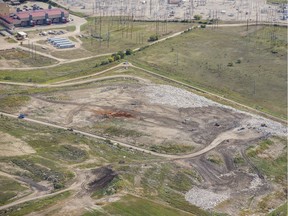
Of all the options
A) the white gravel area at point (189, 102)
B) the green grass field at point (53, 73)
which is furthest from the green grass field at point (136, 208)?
the green grass field at point (53, 73)

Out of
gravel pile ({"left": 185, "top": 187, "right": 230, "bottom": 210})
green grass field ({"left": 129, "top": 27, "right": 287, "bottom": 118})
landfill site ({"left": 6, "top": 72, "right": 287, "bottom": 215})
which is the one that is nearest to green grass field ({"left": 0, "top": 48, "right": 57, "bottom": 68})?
landfill site ({"left": 6, "top": 72, "right": 287, "bottom": 215})

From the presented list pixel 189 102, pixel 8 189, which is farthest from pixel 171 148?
pixel 8 189

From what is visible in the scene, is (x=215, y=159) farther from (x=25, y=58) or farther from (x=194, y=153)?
(x=25, y=58)

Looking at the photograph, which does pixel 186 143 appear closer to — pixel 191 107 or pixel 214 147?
pixel 214 147

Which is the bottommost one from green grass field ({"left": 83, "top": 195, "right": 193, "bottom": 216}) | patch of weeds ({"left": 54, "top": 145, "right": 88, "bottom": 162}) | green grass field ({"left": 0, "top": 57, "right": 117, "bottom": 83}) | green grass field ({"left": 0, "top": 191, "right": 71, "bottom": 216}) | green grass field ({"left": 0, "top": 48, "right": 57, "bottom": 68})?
green grass field ({"left": 83, "top": 195, "right": 193, "bottom": 216})

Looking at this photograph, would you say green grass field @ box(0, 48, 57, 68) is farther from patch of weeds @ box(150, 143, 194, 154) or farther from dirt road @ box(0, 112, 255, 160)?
patch of weeds @ box(150, 143, 194, 154)

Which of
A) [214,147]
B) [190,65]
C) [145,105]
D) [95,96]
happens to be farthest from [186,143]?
[190,65]
